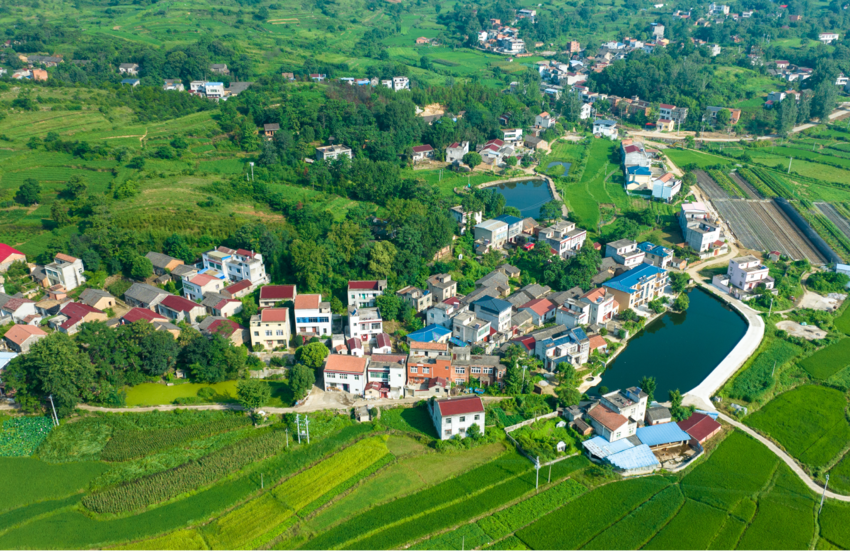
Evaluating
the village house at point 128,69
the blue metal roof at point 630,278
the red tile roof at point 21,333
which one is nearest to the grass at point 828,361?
the blue metal roof at point 630,278

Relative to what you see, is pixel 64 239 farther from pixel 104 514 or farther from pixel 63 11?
pixel 63 11

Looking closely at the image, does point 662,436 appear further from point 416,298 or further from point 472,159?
point 472,159

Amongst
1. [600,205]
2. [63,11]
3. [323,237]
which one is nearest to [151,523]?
[323,237]

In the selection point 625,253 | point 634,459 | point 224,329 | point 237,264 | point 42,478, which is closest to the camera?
point 42,478

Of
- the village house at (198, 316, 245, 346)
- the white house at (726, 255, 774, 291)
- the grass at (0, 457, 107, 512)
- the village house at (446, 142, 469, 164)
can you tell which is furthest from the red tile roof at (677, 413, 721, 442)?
the village house at (446, 142, 469, 164)

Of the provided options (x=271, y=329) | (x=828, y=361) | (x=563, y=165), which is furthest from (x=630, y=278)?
(x=563, y=165)

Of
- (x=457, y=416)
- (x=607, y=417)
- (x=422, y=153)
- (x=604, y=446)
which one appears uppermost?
(x=422, y=153)
